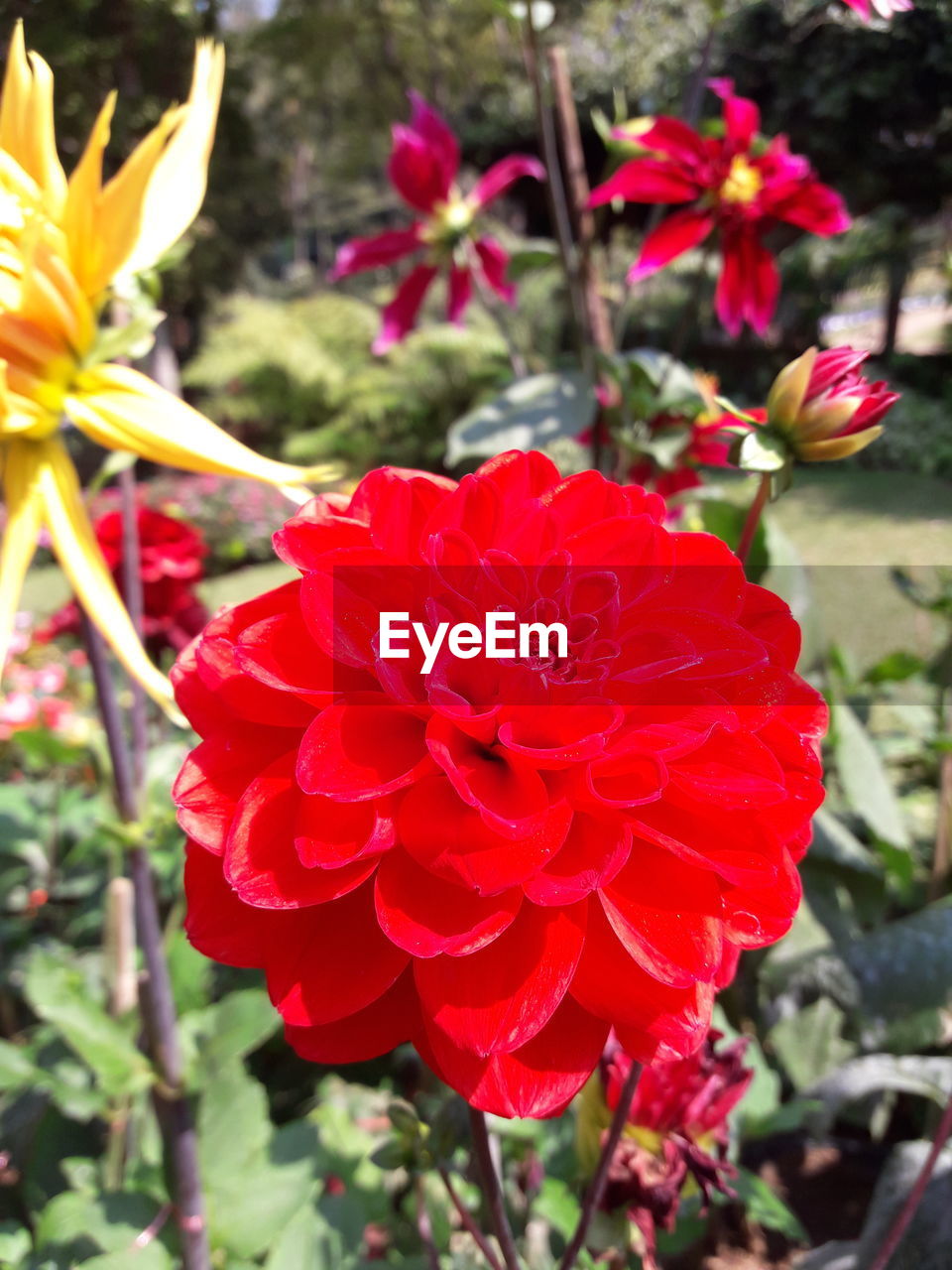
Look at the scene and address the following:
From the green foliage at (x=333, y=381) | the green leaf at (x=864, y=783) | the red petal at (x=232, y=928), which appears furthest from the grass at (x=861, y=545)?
the green foliage at (x=333, y=381)

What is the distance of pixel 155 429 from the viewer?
0.34m

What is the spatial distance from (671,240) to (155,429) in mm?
451

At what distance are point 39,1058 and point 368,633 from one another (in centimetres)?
75

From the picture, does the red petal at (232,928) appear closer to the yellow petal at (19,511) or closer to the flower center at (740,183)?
the yellow petal at (19,511)

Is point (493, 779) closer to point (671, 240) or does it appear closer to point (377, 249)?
point (671, 240)

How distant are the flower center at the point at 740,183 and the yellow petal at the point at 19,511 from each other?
0.53 m

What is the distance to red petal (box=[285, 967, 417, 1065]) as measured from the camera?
0.26m

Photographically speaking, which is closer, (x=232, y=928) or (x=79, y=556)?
(x=232, y=928)

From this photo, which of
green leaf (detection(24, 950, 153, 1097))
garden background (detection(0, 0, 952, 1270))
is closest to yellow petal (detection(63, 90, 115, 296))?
garden background (detection(0, 0, 952, 1270))

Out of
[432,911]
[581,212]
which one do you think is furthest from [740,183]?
[432,911]

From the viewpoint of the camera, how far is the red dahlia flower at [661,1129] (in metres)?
0.37

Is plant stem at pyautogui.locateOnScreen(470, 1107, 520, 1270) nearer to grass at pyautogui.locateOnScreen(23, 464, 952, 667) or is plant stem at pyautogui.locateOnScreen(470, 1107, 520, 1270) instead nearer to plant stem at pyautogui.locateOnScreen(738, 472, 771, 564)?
plant stem at pyautogui.locateOnScreen(738, 472, 771, 564)

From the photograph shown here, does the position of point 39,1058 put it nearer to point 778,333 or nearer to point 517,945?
point 517,945

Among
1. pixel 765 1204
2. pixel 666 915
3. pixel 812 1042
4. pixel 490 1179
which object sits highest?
pixel 666 915
